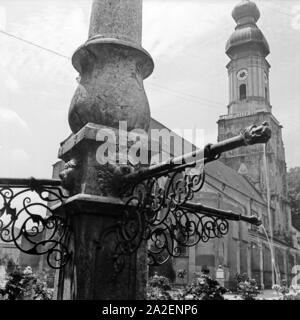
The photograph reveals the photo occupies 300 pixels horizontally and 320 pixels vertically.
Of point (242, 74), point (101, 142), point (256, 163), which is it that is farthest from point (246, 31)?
point (101, 142)

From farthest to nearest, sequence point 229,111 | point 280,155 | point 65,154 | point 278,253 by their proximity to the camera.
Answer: point 280,155
point 229,111
point 278,253
point 65,154

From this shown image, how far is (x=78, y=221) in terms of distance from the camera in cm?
245

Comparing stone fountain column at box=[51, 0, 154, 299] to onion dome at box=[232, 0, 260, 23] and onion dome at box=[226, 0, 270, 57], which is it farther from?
onion dome at box=[232, 0, 260, 23]

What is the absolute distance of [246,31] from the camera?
44312mm

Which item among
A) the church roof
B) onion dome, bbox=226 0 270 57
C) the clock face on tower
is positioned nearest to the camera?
the church roof

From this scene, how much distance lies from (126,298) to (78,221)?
54 centimetres

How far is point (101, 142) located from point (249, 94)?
44868 mm

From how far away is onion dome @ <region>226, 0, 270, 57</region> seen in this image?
44.3 meters

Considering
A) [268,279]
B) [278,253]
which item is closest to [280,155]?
[278,253]

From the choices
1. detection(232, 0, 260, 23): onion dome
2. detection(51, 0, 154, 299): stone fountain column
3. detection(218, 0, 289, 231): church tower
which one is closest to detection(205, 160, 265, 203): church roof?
detection(218, 0, 289, 231): church tower

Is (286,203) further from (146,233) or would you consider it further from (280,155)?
(146,233)

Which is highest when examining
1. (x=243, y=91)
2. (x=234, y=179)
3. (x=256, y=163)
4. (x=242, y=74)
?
(x=242, y=74)

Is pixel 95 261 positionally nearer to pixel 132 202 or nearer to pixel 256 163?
pixel 132 202

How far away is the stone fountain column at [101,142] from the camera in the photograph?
2.39 metres
